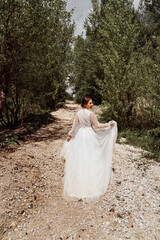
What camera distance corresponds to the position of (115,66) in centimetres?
1298

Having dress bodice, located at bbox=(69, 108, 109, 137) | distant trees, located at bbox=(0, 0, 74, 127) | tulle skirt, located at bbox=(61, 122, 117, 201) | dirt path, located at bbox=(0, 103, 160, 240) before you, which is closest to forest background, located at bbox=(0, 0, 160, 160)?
distant trees, located at bbox=(0, 0, 74, 127)

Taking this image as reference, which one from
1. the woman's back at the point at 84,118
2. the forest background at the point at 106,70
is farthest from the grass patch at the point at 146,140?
the woman's back at the point at 84,118

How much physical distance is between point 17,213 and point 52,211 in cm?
95

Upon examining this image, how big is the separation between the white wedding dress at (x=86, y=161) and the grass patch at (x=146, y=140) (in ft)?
13.7

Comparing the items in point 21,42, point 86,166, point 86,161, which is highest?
point 21,42

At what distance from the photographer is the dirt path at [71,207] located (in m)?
4.40

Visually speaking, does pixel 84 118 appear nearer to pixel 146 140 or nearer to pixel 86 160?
pixel 86 160

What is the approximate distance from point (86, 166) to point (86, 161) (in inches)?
6.1

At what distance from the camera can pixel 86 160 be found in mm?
5828

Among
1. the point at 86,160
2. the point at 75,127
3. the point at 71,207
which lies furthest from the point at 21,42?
the point at 71,207

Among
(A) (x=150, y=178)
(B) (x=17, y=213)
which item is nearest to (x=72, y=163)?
(B) (x=17, y=213)

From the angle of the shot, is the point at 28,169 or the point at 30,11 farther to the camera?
the point at 30,11

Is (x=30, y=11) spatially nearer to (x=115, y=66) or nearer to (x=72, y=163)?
(x=115, y=66)

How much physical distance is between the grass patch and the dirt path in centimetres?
137
